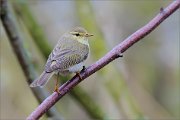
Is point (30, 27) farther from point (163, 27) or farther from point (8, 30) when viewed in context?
point (163, 27)

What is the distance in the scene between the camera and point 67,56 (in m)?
2.71

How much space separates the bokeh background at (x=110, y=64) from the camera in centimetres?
441

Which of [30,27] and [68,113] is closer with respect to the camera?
[30,27]

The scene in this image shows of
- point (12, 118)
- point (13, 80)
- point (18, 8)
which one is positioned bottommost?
point (12, 118)

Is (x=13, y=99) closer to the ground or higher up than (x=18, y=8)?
closer to the ground

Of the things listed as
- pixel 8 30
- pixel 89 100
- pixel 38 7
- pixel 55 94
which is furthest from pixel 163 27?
pixel 55 94

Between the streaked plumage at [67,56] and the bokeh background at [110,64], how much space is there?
999 millimetres

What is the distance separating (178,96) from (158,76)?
0.69m

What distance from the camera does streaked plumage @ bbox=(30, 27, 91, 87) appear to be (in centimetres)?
252

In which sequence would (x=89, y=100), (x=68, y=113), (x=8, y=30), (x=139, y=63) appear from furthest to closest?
(x=139, y=63) → (x=68, y=113) → (x=89, y=100) → (x=8, y=30)

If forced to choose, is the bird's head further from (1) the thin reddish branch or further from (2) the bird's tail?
(1) the thin reddish branch

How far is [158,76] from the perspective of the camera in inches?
253

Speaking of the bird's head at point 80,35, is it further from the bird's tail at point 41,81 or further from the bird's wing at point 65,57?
the bird's tail at point 41,81

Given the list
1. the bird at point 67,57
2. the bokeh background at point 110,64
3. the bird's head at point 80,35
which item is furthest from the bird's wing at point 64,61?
the bokeh background at point 110,64
